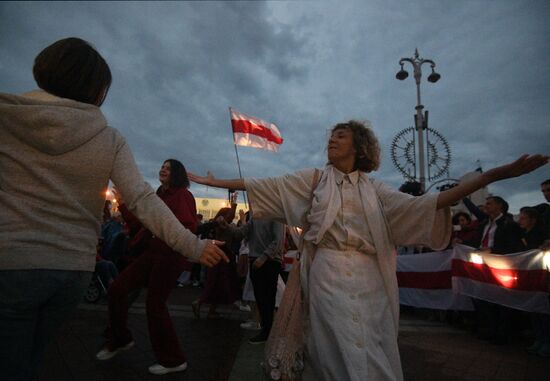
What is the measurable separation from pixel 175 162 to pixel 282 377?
262 cm

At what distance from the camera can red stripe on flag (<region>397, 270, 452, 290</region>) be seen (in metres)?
6.40

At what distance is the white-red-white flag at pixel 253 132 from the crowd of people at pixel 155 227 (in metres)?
4.30

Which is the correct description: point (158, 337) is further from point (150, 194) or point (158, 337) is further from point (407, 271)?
point (407, 271)

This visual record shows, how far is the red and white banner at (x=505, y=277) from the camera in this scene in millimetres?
4703

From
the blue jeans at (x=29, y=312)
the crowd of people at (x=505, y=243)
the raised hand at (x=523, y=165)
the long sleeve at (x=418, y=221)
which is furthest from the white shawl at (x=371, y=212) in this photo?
the crowd of people at (x=505, y=243)

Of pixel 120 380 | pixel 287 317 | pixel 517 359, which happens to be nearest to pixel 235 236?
pixel 120 380

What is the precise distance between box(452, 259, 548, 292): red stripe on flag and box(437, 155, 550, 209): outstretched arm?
13.0ft

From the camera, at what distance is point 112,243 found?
25.6ft

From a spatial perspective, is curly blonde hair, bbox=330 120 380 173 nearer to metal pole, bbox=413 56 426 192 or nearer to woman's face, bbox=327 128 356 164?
woman's face, bbox=327 128 356 164

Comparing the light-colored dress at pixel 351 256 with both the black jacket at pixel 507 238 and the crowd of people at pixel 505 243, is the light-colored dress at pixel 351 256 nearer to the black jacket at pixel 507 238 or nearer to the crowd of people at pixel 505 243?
the crowd of people at pixel 505 243

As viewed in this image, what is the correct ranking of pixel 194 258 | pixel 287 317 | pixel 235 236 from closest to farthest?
pixel 194 258 < pixel 287 317 < pixel 235 236

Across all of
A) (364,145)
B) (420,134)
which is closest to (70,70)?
(364,145)

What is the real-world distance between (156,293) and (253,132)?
534 cm

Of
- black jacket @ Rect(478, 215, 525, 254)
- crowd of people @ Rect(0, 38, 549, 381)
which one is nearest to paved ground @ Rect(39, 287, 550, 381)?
crowd of people @ Rect(0, 38, 549, 381)
